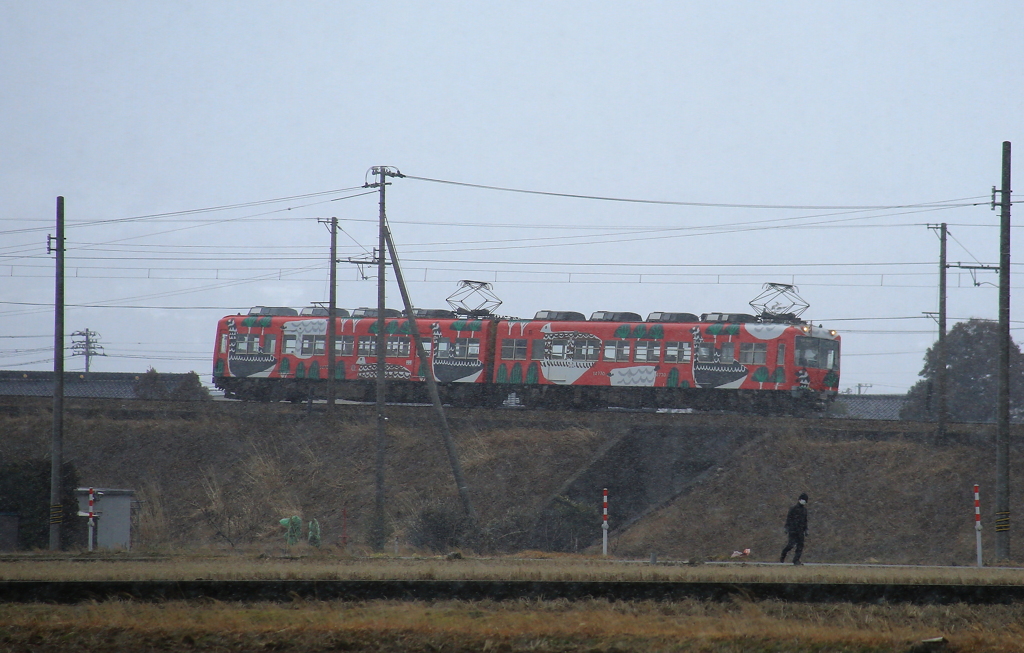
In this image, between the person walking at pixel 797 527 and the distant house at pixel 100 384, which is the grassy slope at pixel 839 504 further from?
the distant house at pixel 100 384

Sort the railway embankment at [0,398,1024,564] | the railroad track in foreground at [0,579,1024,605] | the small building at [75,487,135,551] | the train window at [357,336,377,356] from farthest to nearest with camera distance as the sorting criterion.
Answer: the train window at [357,336,377,356]
the railway embankment at [0,398,1024,564]
the small building at [75,487,135,551]
the railroad track in foreground at [0,579,1024,605]

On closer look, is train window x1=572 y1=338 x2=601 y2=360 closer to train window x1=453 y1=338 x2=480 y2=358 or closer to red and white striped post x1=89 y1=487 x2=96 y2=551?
train window x1=453 y1=338 x2=480 y2=358

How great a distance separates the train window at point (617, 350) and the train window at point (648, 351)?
364 millimetres

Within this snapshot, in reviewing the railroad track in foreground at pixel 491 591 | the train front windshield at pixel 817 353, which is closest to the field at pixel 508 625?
the railroad track in foreground at pixel 491 591

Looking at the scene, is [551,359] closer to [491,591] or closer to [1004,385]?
[1004,385]

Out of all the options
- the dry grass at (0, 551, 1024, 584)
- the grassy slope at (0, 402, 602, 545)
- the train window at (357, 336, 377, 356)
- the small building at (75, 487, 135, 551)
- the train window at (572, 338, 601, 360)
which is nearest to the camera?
the dry grass at (0, 551, 1024, 584)

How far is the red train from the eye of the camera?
32.5 m

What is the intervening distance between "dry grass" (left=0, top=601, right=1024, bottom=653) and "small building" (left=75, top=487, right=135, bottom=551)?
556 inches

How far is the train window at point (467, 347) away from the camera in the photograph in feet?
117

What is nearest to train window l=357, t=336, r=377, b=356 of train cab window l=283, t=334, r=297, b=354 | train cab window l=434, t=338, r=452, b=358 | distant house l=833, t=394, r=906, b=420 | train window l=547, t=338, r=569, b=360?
train cab window l=434, t=338, r=452, b=358

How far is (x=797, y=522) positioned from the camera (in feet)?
56.0

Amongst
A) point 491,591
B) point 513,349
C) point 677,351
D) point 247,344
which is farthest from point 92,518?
point 677,351

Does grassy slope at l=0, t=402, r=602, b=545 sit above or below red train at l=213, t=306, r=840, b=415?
below

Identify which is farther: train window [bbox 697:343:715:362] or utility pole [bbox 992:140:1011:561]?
train window [bbox 697:343:715:362]
